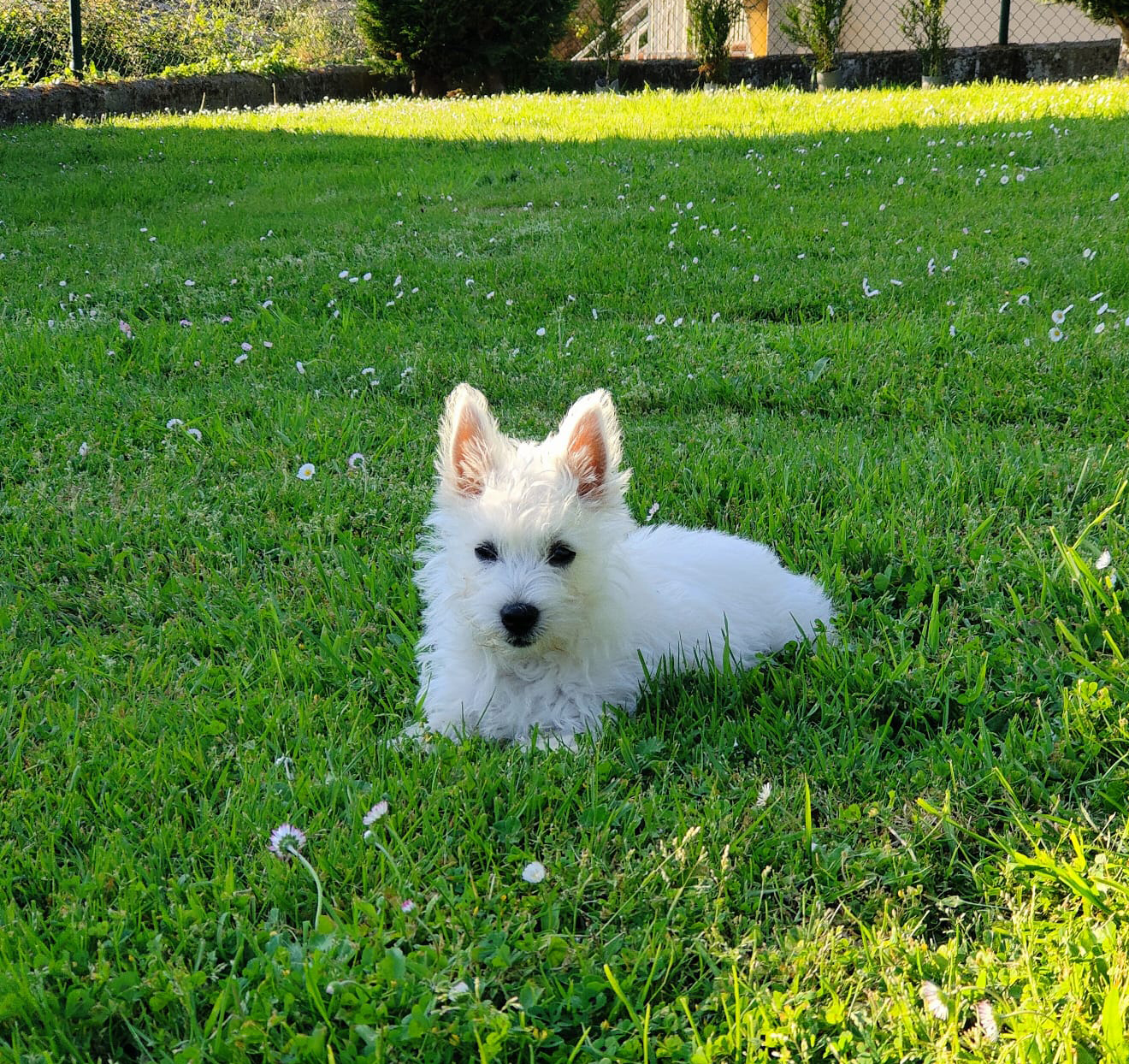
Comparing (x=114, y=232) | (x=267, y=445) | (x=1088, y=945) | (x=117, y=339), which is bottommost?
(x=1088, y=945)

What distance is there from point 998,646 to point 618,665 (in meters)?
1.19

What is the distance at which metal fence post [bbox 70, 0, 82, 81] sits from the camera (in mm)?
15523

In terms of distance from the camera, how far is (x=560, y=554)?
3.12 meters

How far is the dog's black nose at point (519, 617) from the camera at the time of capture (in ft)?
9.68

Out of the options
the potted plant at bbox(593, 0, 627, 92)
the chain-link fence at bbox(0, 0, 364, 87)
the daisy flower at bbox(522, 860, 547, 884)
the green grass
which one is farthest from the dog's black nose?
the potted plant at bbox(593, 0, 627, 92)

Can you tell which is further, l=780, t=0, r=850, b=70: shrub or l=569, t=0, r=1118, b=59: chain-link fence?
l=569, t=0, r=1118, b=59: chain-link fence

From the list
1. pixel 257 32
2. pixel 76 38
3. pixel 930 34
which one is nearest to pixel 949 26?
pixel 930 34

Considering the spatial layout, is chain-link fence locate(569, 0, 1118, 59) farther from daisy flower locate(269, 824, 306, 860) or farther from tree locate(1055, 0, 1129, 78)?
daisy flower locate(269, 824, 306, 860)

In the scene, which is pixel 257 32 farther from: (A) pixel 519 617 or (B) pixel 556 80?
(A) pixel 519 617

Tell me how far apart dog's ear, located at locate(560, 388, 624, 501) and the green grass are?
0.64 metres

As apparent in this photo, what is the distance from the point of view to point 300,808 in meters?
2.69

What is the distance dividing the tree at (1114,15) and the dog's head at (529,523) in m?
15.0

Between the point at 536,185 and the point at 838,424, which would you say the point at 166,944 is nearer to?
the point at 838,424

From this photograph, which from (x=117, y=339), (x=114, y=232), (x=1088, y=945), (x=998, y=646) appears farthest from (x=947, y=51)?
(x=1088, y=945)
